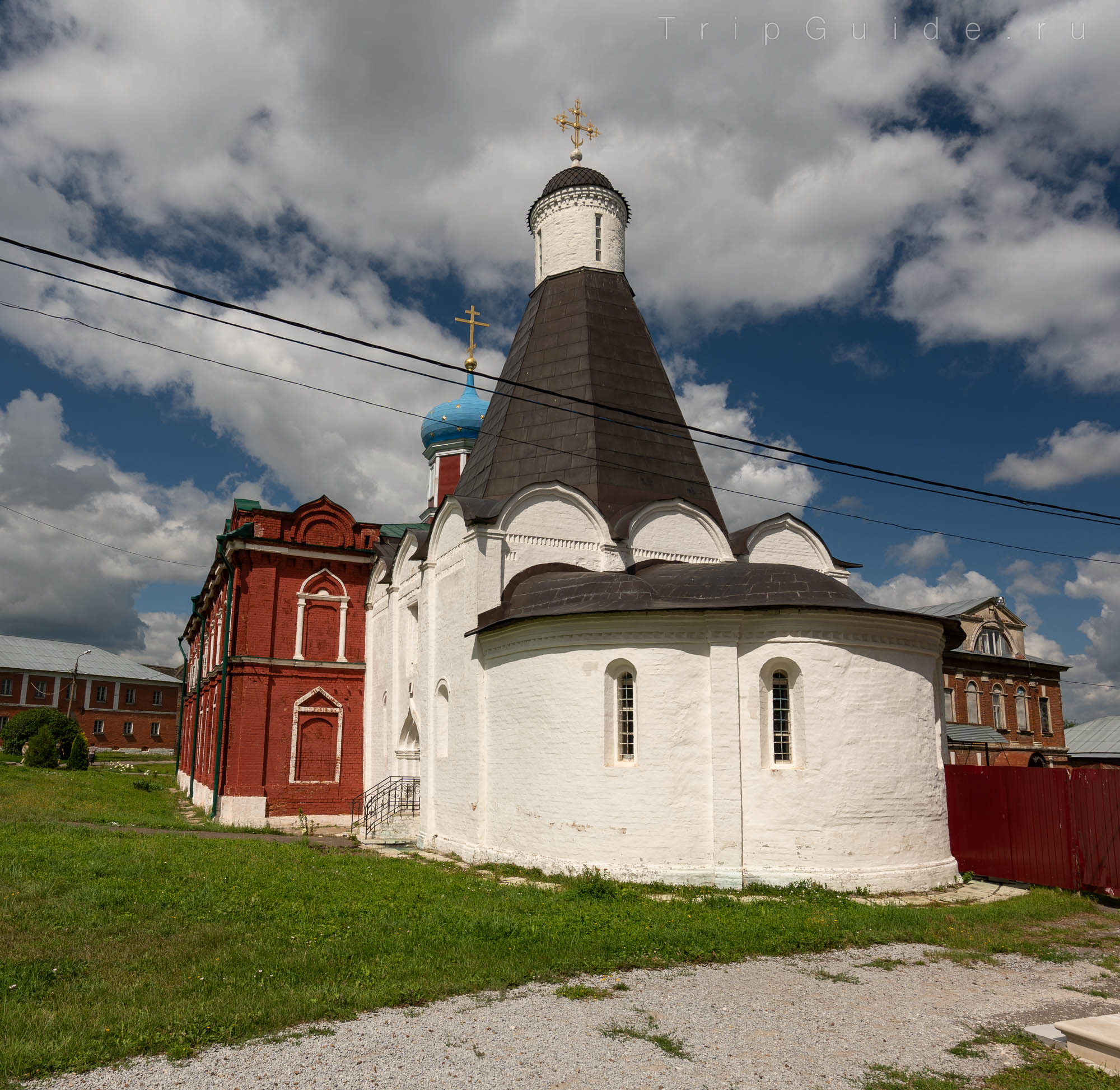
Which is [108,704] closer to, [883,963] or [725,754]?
[725,754]

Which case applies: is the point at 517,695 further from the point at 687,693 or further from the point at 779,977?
the point at 779,977

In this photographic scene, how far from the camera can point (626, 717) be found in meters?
12.0

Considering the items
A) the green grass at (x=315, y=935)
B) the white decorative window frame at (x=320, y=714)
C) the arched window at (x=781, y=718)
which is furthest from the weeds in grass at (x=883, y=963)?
the white decorative window frame at (x=320, y=714)

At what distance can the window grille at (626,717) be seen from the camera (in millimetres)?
11867

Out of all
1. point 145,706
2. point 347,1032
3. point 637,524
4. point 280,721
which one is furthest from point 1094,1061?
point 145,706

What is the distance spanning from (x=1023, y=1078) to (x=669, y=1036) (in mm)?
2056

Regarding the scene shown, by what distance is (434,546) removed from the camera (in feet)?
52.1

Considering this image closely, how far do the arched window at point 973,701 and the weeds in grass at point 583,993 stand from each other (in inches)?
1193

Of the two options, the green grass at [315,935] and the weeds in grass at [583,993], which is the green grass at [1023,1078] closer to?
the weeds in grass at [583,993]

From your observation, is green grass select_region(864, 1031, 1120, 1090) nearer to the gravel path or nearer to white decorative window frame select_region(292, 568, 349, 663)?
the gravel path

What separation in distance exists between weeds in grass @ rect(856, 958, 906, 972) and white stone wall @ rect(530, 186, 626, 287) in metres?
14.8

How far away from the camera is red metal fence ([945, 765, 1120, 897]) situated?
10766 mm

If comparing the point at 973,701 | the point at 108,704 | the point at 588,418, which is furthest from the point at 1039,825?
the point at 108,704

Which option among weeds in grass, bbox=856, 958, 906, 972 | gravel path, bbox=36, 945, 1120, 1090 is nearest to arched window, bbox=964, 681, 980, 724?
gravel path, bbox=36, 945, 1120, 1090
